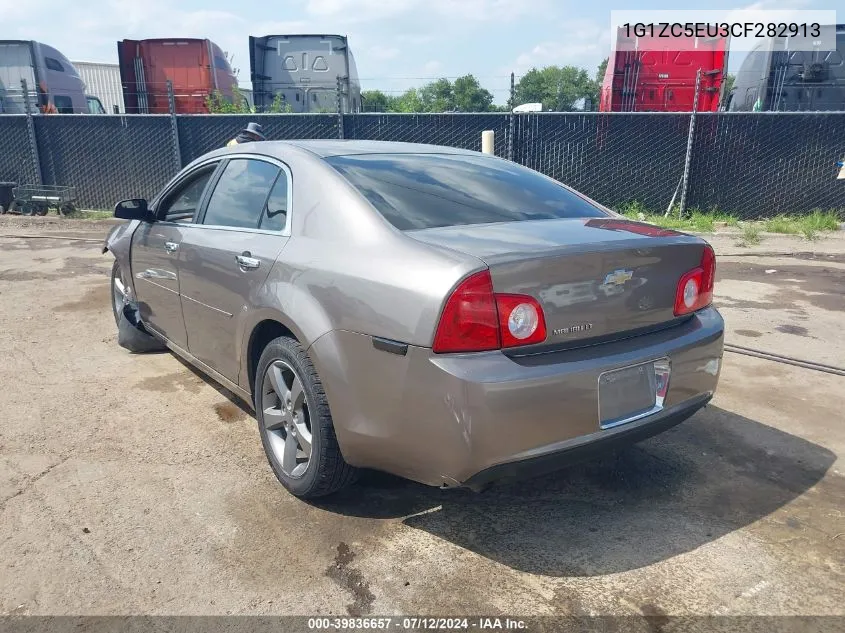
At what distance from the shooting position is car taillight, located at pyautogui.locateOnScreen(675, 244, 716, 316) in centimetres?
265

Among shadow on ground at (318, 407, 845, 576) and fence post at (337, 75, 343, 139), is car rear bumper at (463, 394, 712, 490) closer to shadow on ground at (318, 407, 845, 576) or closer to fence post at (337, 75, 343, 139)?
shadow on ground at (318, 407, 845, 576)

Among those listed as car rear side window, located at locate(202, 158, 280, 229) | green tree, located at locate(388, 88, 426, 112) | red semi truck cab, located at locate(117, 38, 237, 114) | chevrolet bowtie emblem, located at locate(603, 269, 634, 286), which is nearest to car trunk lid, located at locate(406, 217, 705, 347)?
chevrolet bowtie emblem, located at locate(603, 269, 634, 286)

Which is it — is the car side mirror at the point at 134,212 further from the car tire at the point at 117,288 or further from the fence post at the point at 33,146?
the fence post at the point at 33,146

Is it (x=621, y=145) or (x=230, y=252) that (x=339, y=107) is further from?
(x=230, y=252)

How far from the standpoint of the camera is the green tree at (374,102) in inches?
583

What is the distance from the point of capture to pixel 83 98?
1678 centimetres

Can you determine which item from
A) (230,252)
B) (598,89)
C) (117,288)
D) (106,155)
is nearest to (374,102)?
(106,155)

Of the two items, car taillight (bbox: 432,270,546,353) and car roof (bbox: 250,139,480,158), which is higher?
car roof (bbox: 250,139,480,158)

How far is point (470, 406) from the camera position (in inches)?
82.9

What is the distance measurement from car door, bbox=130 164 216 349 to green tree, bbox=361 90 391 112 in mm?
11172

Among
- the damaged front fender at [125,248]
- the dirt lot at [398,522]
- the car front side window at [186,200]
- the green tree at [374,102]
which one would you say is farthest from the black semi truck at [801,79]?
the damaged front fender at [125,248]

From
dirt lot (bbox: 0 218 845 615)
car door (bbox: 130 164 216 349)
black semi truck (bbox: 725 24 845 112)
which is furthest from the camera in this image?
black semi truck (bbox: 725 24 845 112)

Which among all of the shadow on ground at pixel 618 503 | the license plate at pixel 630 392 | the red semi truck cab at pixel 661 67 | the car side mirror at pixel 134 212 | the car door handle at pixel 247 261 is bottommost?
the shadow on ground at pixel 618 503

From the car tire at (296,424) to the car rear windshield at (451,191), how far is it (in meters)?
0.73
